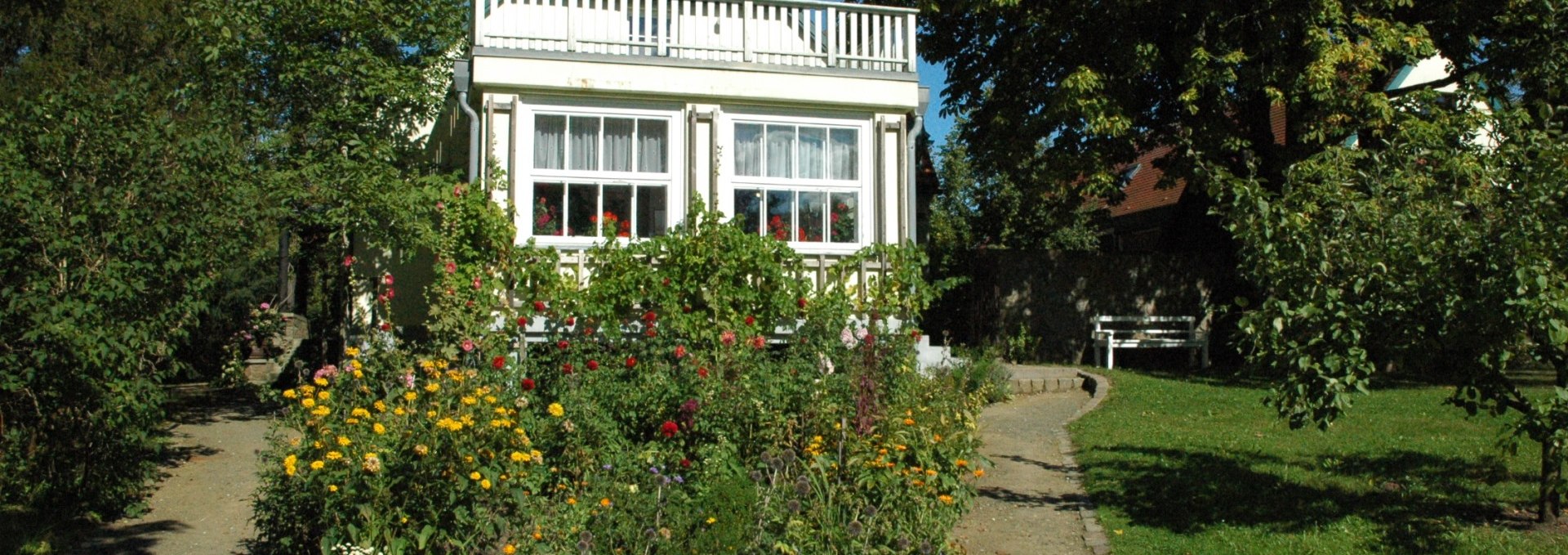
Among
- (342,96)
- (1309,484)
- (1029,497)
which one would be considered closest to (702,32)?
(342,96)

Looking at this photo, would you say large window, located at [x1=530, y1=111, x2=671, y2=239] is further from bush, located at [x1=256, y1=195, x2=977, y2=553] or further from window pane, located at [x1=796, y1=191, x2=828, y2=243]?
bush, located at [x1=256, y1=195, x2=977, y2=553]

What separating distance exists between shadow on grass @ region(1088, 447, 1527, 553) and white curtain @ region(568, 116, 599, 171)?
477cm

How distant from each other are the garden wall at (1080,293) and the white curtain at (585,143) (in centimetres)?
917

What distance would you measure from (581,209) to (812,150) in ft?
6.82

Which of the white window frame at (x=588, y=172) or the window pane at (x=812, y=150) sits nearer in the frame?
the white window frame at (x=588, y=172)

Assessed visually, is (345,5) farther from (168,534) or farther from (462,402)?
(462,402)

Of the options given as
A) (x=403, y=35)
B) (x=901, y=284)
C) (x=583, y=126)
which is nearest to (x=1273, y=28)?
(x=901, y=284)

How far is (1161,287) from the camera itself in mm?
18547

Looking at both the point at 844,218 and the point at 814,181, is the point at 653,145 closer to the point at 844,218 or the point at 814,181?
the point at 814,181

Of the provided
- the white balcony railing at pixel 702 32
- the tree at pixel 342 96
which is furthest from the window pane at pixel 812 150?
the tree at pixel 342 96

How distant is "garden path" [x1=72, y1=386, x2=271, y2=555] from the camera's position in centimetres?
691

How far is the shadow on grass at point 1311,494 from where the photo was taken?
696cm

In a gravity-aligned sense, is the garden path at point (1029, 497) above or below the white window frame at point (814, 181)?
below

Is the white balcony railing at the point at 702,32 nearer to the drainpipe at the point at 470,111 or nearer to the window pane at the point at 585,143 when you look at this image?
the drainpipe at the point at 470,111
